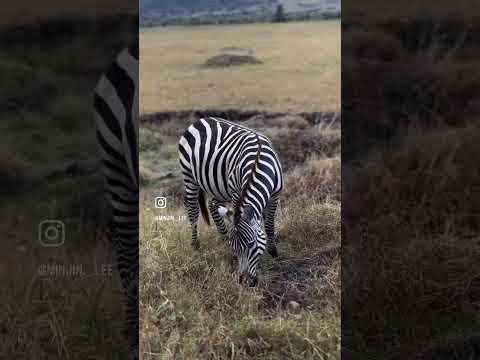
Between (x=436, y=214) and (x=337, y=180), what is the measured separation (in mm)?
1007

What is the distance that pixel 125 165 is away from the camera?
3949 mm

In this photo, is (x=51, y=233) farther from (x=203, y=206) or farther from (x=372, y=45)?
(x=372, y=45)

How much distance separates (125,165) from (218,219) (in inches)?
31.6

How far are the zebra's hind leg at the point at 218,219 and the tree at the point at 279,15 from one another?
133 centimetres

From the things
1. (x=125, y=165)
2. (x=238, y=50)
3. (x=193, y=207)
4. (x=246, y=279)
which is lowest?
(x=246, y=279)

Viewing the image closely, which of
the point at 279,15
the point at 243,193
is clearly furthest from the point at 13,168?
the point at 279,15

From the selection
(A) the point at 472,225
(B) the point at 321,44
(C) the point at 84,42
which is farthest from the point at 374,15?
(C) the point at 84,42

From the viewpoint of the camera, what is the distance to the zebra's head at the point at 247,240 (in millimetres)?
3633

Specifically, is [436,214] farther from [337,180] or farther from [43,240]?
[43,240]

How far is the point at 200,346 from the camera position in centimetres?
354

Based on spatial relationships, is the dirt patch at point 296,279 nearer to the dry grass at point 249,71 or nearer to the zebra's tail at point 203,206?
the zebra's tail at point 203,206

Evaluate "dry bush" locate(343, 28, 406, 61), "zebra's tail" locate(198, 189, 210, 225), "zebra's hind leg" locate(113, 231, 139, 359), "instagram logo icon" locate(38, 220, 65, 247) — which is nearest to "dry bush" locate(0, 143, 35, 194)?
"instagram logo icon" locate(38, 220, 65, 247)

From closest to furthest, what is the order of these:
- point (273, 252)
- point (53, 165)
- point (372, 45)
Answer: point (273, 252) → point (372, 45) → point (53, 165)

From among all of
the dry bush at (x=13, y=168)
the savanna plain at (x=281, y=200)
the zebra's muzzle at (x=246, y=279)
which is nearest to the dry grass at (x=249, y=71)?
the savanna plain at (x=281, y=200)
